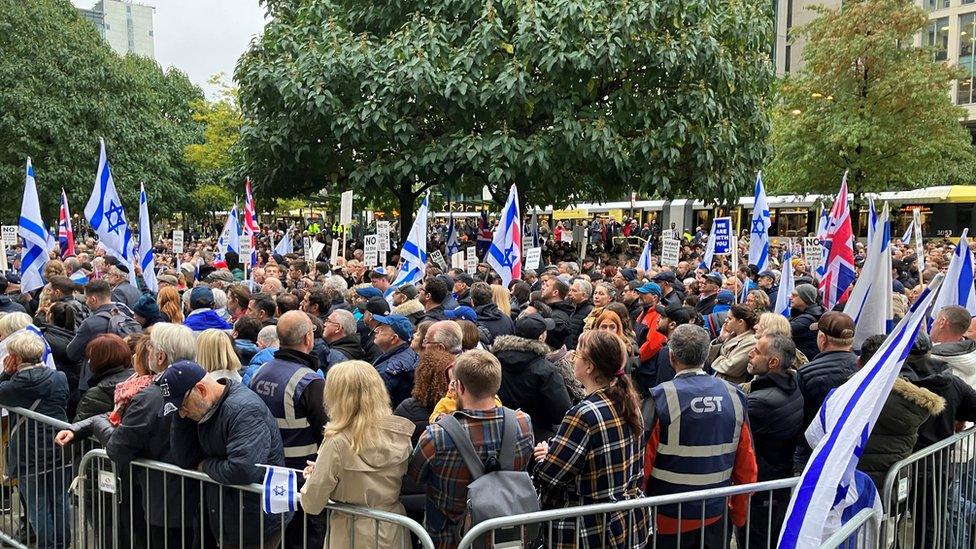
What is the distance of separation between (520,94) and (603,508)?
14162 mm

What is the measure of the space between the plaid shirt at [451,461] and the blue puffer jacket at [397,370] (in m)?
1.95

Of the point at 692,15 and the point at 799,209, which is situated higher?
the point at 692,15

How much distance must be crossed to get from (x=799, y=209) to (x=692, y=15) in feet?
77.5

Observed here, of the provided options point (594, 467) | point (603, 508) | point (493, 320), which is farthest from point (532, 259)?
point (603, 508)

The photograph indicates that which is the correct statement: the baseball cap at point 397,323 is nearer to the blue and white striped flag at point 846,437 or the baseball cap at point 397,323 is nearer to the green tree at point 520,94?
the blue and white striped flag at point 846,437

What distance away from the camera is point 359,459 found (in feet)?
13.1

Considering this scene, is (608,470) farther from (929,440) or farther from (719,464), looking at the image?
(929,440)

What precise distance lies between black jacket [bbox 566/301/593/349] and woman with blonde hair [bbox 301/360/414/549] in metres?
5.02

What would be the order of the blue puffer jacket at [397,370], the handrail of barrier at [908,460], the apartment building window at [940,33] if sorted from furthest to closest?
the apartment building window at [940,33] → the blue puffer jacket at [397,370] → the handrail of barrier at [908,460]

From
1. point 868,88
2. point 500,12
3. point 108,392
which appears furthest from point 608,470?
point 868,88

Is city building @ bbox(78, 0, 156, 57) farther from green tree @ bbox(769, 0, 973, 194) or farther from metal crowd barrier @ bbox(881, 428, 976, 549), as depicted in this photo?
metal crowd barrier @ bbox(881, 428, 976, 549)

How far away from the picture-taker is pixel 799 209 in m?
39.8

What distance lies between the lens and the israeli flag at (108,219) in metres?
11.3

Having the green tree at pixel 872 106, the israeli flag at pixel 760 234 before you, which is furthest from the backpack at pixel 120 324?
the green tree at pixel 872 106
